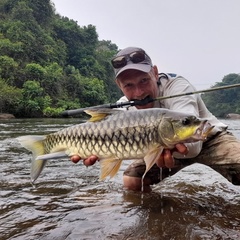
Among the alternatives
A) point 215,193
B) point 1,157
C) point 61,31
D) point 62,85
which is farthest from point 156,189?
point 61,31

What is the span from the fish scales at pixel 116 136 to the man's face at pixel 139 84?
685 millimetres

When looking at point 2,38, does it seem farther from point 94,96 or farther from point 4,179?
point 4,179

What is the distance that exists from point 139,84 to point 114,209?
1230 mm

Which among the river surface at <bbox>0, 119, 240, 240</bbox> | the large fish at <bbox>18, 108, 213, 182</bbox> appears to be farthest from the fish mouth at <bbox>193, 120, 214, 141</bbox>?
the river surface at <bbox>0, 119, 240, 240</bbox>

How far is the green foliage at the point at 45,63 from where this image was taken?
3064 cm

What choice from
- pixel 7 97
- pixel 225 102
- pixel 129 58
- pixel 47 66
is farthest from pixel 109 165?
pixel 225 102

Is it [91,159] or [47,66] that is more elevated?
[47,66]

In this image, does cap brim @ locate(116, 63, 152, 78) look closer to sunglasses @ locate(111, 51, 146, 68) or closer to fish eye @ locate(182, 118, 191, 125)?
sunglasses @ locate(111, 51, 146, 68)

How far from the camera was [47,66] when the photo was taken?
37438 mm

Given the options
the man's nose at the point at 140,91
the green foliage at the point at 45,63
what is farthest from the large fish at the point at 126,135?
the green foliage at the point at 45,63

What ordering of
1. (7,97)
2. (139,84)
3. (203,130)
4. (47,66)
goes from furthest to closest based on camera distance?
(47,66) → (7,97) → (139,84) → (203,130)

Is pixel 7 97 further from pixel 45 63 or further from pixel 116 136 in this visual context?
pixel 116 136

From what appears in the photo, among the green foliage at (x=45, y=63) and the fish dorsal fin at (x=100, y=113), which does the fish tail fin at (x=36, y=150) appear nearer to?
the fish dorsal fin at (x=100, y=113)

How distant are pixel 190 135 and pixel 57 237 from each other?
1178 millimetres
